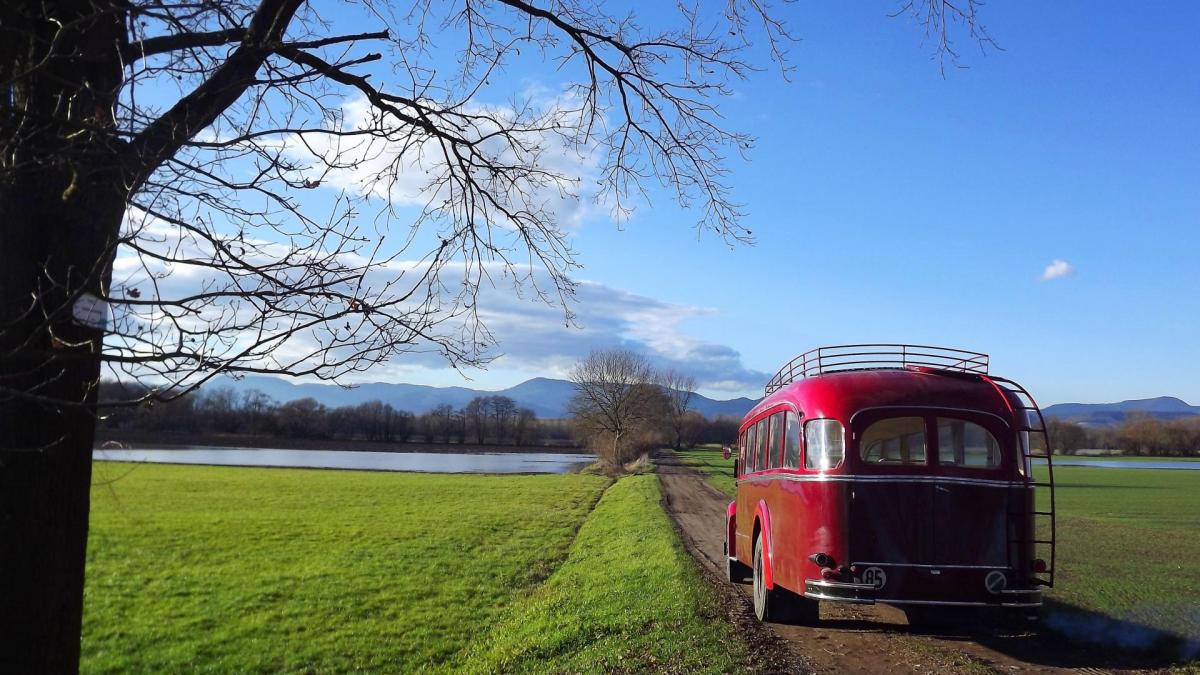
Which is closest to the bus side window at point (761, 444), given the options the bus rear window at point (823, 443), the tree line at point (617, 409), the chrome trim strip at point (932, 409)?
the bus rear window at point (823, 443)

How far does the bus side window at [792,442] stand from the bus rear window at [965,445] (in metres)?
1.49

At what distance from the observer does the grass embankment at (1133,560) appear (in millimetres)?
11180

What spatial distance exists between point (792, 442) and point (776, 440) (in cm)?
90

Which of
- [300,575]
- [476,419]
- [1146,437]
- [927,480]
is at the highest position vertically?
[476,419]

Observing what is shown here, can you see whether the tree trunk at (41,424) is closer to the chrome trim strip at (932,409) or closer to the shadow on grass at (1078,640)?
the chrome trim strip at (932,409)

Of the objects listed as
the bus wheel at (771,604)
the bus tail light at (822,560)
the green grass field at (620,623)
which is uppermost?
the bus tail light at (822,560)

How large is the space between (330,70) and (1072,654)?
8.86 metres

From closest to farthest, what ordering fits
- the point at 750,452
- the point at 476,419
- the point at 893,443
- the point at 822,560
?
the point at 822,560
the point at 893,443
the point at 750,452
the point at 476,419

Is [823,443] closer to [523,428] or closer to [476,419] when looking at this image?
[476,419]

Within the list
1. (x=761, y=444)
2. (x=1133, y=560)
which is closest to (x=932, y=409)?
(x=761, y=444)

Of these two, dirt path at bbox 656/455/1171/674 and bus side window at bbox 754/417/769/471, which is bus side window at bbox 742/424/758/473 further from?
dirt path at bbox 656/455/1171/674

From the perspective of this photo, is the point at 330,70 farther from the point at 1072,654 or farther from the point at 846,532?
the point at 1072,654

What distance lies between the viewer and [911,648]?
9.05 meters

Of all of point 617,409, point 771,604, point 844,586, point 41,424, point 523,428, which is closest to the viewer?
point 41,424
